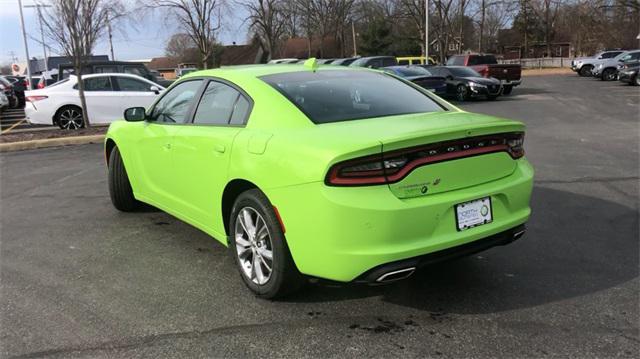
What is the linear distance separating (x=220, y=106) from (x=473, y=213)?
2023mm

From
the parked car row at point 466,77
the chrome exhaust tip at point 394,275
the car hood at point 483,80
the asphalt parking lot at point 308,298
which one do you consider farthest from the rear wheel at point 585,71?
the chrome exhaust tip at point 394,275

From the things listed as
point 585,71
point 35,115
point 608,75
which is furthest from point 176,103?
point 585,71

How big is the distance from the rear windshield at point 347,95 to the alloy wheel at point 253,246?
758 millimetres

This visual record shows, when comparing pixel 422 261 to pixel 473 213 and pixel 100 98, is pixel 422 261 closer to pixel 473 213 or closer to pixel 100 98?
pixel 473 213

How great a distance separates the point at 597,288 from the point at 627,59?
28.7 metres

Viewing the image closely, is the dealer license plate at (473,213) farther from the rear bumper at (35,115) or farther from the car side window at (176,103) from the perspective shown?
the rear bumper at (35,115)

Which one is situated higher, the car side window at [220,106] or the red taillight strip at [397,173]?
the car side window at [220,106]

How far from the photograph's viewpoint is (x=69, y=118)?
13617 millimetres

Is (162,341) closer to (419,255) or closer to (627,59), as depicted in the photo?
(419,255)

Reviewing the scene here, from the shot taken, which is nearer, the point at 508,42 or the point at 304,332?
the point at 304,332

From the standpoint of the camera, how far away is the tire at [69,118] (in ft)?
44.4

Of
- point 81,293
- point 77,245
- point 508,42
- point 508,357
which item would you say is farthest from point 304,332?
point 508,42

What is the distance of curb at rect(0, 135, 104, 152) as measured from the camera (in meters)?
11.5

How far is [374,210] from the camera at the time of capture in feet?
9.68
